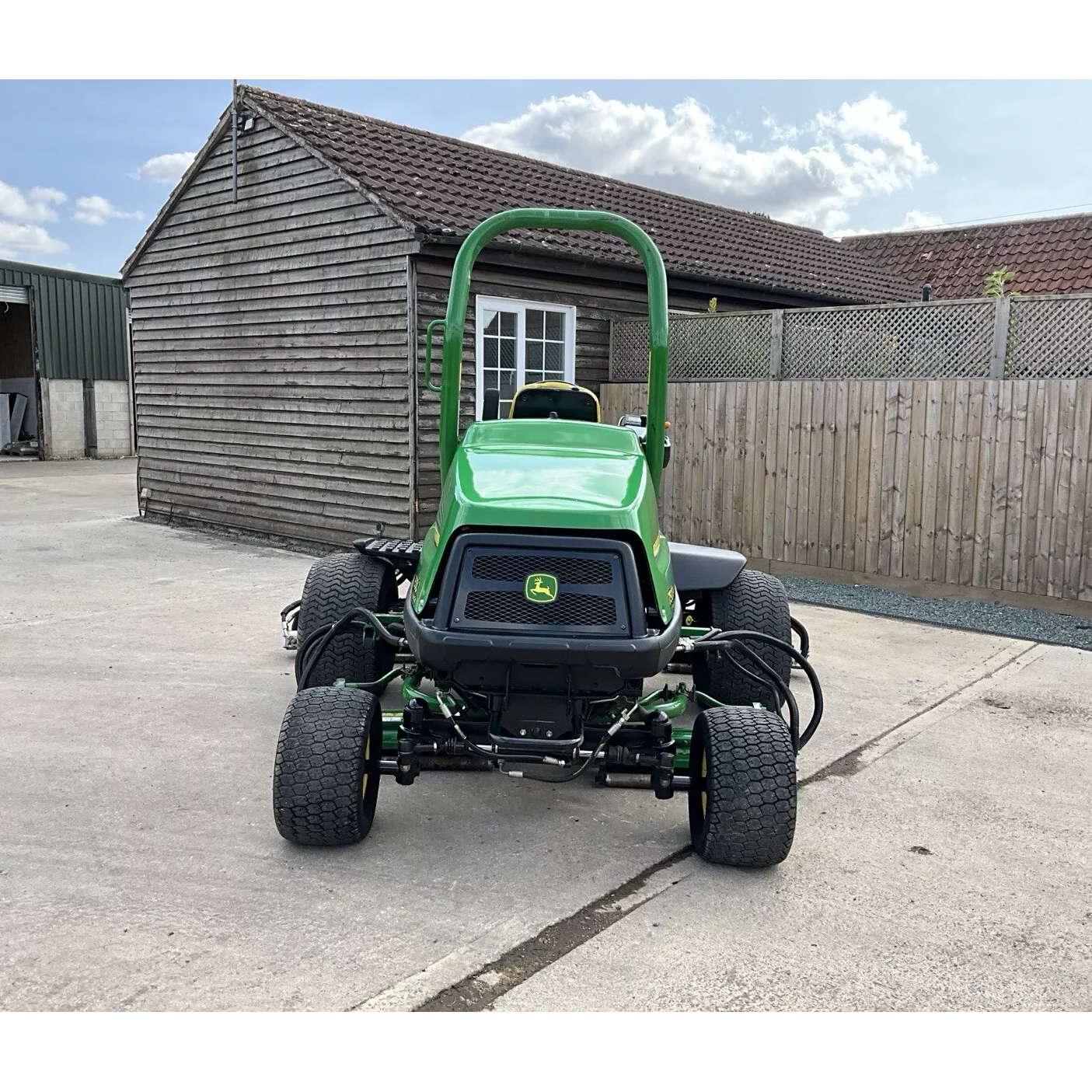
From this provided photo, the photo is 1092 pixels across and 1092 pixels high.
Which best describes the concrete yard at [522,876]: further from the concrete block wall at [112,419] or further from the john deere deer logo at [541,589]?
the concrete block wall at [112,419]

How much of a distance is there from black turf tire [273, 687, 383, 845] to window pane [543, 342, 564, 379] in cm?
734

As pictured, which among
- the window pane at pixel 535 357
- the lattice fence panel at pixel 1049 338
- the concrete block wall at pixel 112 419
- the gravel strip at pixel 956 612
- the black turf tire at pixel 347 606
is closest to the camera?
the black turf tire at pixel 347 606

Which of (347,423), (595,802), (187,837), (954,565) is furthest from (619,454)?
(347,423)

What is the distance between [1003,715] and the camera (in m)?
5.37

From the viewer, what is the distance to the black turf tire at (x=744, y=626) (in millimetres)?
4777

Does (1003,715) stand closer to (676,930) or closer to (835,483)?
(676,930)

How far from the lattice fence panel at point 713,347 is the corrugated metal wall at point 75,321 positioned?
55.5 ft

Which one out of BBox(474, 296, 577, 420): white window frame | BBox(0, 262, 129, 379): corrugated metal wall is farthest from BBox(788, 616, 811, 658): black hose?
BBox(0, 262, 129, 379): corrugated metal wall

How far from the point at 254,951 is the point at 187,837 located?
0.90 meters

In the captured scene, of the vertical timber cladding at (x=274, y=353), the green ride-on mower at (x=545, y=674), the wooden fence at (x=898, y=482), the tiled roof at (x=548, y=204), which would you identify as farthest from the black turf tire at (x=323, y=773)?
the tiled roof at (x=548, y=204)

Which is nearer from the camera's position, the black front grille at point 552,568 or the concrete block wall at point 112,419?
the black front grille at point 552,568

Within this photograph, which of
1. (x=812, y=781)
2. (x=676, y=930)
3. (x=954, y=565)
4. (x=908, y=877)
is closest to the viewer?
(x=676, y=930)

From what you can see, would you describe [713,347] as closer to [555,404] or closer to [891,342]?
[891,342]

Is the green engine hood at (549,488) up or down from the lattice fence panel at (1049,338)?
down
